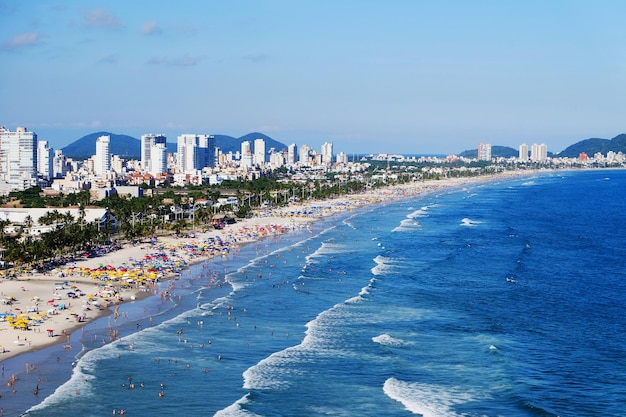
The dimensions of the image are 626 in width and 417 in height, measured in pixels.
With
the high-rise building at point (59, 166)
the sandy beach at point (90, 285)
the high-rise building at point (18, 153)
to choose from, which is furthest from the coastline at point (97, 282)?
the high-rise building at point (59, 166)

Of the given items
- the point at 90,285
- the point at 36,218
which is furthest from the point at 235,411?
the point at 36,218

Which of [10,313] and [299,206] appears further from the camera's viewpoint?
[299,206]

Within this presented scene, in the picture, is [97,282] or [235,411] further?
[97,282]

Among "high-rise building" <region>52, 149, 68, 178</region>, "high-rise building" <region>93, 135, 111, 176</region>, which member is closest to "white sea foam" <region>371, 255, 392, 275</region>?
"high-rise building" <region>52, 149, 68, 178</region>

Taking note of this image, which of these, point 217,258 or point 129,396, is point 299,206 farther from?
point 129,396

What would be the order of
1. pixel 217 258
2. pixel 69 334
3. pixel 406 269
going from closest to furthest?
pixel 69 334 < pixel 406 269 < pixel 217 258

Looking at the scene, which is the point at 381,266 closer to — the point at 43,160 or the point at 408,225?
the point at 408,225

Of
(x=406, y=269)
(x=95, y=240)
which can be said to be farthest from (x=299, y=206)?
(x=406, y=269)

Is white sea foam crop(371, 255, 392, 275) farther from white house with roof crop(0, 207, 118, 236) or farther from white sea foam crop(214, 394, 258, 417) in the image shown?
white house with roof crop(0, 207, 118, 236)

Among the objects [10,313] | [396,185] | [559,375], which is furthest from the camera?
[396,185]
